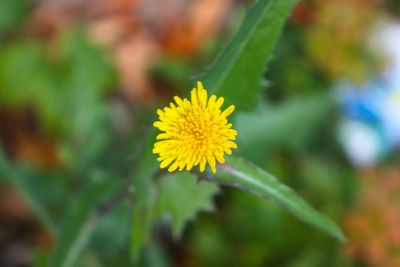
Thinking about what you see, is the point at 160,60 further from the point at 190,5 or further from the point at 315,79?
the point at 315,79

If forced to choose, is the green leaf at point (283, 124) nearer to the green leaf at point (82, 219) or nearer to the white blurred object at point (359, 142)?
the white blurred object at point (359, 142)

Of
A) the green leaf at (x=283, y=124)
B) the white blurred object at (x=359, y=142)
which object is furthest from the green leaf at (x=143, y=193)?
the white blurred object at (x=359, y=142)

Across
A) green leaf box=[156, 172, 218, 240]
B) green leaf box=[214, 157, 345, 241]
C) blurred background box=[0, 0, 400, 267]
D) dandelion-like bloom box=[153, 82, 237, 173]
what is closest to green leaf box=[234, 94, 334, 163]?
blurred background box=[0, 0, 400, 267]

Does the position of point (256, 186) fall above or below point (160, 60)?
below

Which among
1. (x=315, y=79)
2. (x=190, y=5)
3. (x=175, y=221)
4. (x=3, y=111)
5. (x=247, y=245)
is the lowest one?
(x=175, y=221)

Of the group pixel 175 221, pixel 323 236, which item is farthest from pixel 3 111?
pixel 175 221

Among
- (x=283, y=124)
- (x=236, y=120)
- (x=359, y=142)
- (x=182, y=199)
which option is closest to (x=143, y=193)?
(x=182, y=199)
